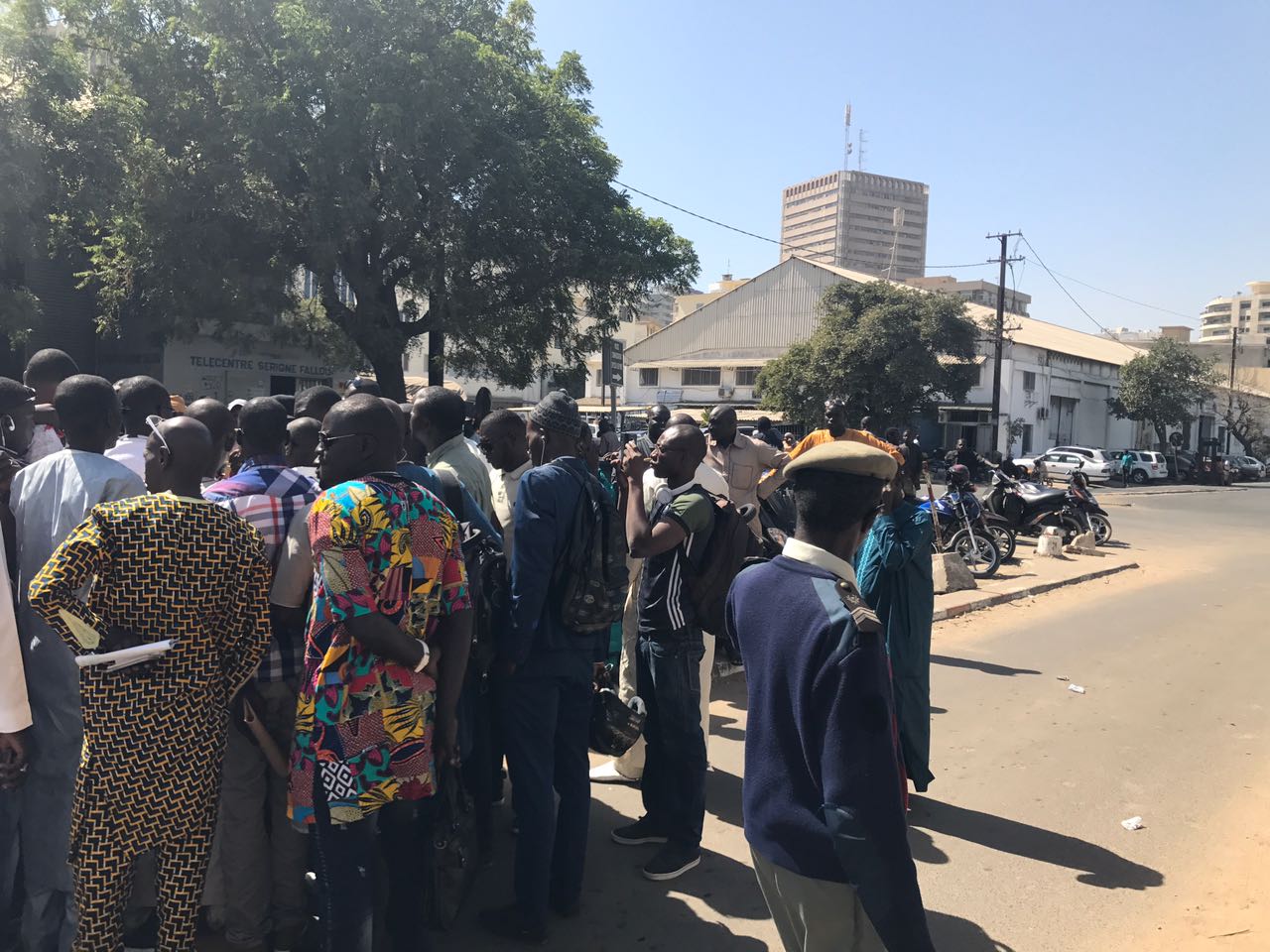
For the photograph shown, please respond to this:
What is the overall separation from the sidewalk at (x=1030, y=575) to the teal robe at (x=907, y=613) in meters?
4.96

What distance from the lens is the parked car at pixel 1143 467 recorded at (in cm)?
3762

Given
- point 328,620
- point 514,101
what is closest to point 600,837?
point 328,620

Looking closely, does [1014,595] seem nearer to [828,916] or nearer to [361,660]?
[828,916]

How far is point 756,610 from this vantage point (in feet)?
6.64

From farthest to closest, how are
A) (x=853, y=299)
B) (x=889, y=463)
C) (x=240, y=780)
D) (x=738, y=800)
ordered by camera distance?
(x=853, y=299)
(x=738, y=800)
(x=240, y=780)
(x=889, y=463)

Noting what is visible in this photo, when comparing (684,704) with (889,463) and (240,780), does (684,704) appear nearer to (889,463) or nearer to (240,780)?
(240,780)

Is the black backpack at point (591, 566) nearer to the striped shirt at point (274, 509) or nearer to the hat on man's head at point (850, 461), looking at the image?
the striped shirt at point (274, 509)

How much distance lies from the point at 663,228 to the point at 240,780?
708 inches

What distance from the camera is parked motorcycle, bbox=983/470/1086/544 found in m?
14.2

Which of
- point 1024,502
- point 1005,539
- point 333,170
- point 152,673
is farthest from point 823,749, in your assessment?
point 333,170

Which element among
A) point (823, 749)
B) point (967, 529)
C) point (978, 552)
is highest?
point (823, 749)

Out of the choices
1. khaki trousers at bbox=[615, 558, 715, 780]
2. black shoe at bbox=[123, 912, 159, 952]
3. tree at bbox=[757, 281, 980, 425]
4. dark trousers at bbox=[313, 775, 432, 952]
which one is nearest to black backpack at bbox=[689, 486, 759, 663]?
khaki trousers at bbox=[615, 558, 715, 780]

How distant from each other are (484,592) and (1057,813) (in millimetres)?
3226

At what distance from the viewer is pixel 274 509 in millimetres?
2883
